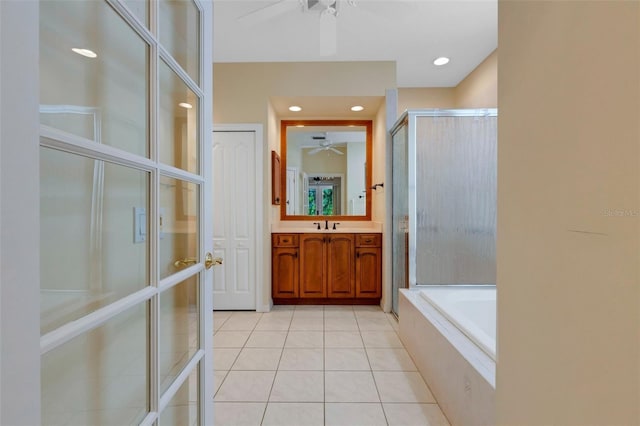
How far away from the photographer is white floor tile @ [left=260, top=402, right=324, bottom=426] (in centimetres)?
158

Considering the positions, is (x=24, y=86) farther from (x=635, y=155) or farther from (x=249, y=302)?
(x=249, y=302)

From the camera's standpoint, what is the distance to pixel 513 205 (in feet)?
2.71

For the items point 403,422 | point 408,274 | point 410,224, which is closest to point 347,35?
point 410,224

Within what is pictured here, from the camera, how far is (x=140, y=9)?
2.60 feet

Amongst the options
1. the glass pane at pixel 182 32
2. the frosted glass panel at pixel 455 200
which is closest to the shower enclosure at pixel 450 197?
the frosted glass panel at pixel 455 200

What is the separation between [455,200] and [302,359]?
1.82 meters

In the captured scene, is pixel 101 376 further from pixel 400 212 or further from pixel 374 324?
pixel 400 212

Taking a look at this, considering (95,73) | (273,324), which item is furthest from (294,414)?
(95,73)

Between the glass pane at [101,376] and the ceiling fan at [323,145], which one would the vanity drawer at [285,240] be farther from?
the glass pane at [101,376]

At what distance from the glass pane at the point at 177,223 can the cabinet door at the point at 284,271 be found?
230cm

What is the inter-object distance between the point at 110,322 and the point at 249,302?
2.76 m

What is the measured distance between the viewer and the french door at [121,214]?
1.90 ft

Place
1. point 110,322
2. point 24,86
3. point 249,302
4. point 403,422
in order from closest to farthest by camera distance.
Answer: point 24,86 → point 110,322 → point 403,422 → point 249,302

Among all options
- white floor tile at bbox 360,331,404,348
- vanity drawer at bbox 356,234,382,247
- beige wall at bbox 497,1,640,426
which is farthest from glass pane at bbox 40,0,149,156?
vanity drawer at bbox 356,234,382,247
